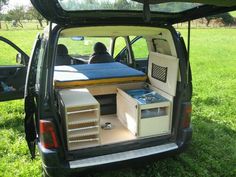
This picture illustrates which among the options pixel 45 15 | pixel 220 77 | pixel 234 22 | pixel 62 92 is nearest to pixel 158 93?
pixel 62 92

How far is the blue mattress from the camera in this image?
3.66m

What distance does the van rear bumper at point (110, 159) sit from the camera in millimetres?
2692

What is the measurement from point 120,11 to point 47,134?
4.46ft

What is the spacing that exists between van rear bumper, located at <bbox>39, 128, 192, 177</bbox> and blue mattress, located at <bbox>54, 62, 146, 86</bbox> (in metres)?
1.07

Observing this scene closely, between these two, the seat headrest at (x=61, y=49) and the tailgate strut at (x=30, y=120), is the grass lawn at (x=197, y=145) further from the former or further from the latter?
the seat headrest at (x=61, y=49)

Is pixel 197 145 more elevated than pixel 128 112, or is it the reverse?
pixel 128 112

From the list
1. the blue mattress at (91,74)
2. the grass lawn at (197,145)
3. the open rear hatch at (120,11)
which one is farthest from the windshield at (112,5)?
the grass lawn at (197,145)

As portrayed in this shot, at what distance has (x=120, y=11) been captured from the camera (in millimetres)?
2787

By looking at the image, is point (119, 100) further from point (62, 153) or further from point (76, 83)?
point (62, 153)

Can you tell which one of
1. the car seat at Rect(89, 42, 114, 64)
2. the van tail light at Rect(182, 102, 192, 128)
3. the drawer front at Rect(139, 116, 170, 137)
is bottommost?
the drawer front at Rect(139, 116, 170, 137)

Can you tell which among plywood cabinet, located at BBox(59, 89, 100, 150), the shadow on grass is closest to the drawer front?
the shadow on grass

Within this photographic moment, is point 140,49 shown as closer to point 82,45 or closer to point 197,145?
point 82,45

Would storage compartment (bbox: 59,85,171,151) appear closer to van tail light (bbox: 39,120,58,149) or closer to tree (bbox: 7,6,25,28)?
van tail light (bbox: 39,120,58,149)

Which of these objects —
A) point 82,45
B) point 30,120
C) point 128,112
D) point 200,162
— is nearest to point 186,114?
point 128,112
